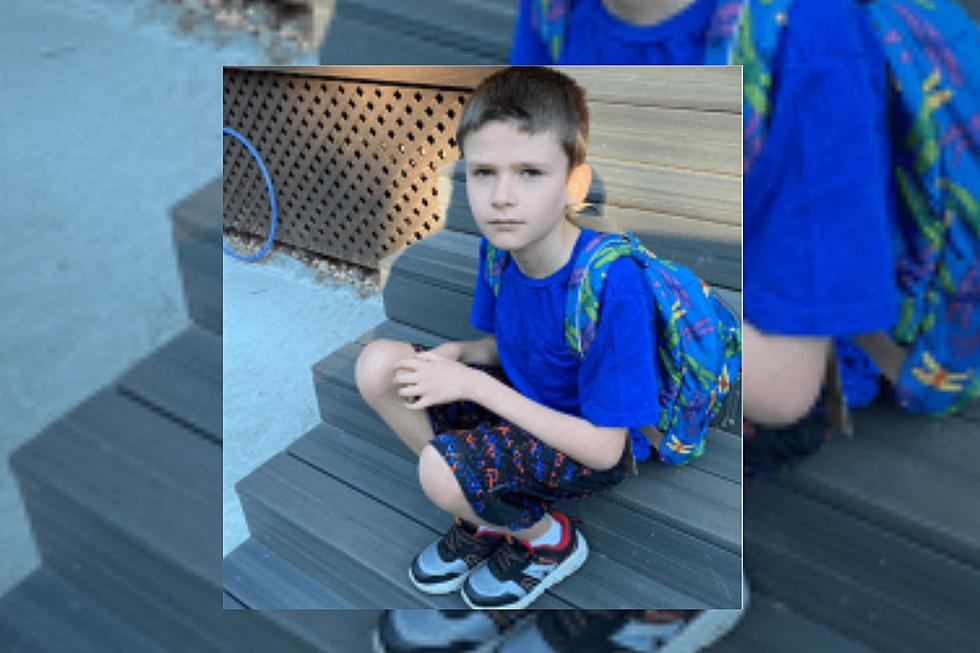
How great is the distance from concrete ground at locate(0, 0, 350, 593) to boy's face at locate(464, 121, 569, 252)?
1541 mm

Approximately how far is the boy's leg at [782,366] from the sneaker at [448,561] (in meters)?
0.35

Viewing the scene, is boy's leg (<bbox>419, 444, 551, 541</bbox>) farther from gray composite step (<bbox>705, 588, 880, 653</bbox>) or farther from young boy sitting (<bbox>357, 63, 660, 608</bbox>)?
gray composite step (<bbox>705, 588, 880, 653</bbox>)

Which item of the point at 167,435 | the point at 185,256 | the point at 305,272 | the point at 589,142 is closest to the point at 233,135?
the point at 305,272

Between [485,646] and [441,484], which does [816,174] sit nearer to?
[441,484]

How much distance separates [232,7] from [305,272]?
7.42 ft

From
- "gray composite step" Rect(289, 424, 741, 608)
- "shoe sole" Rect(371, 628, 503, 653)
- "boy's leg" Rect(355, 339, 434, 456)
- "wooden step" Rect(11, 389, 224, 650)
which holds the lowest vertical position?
"wooden step" Rect(11, 389, 224, 650)

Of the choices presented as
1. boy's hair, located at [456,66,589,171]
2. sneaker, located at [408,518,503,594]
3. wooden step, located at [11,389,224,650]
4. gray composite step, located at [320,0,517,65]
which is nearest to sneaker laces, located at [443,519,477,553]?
sneaker, located at [408,518,503,594]

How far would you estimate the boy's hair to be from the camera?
2.68ft

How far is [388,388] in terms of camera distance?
98 centimetres

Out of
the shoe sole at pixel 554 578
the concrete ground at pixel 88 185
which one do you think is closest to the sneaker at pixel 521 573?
the shoe sole at pixel 554 578

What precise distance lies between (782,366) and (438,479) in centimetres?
34

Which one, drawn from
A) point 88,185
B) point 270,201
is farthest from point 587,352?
point 88,185

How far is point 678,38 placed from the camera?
2.56 feet

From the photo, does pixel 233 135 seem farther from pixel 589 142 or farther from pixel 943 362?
pixel 943 362
